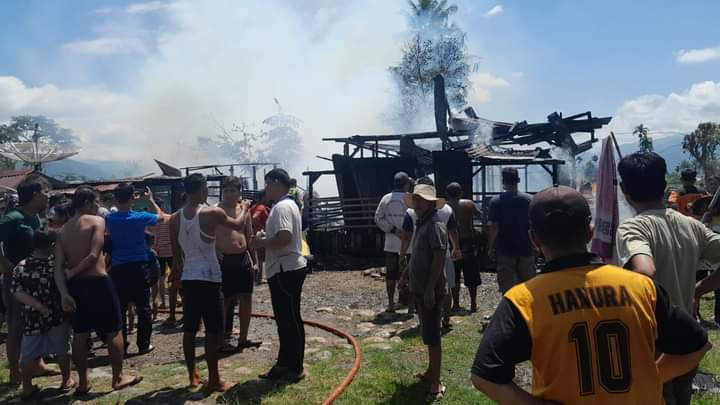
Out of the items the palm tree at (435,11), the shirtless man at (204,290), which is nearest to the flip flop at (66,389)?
the shirtless man at (204,290)

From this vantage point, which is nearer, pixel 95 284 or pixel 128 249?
pixel 95 284

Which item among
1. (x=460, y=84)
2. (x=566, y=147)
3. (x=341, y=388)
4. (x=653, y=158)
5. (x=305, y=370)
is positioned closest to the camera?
(x=653, y=158)

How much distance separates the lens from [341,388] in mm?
4605

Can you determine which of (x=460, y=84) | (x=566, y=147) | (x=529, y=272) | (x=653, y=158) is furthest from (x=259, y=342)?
(x=460, y=84)

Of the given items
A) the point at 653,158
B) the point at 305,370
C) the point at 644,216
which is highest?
the point at 653,158

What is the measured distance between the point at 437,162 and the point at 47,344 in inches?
391

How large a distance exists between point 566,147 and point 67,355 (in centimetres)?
1260

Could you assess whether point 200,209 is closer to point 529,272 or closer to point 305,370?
A: point 305,370

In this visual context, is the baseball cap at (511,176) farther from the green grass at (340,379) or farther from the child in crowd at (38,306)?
the child in crowd at (38,306)

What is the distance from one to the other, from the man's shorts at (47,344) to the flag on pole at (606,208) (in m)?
4.70

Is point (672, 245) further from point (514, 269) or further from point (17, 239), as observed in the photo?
point (17, 239)

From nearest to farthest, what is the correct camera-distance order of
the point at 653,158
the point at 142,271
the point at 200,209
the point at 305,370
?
the point at 653,158
the point at 200,209
the point at 305,370
the point at 142,271

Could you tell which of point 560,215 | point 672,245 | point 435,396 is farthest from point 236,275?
point 560,215

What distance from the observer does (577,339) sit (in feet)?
5.51
